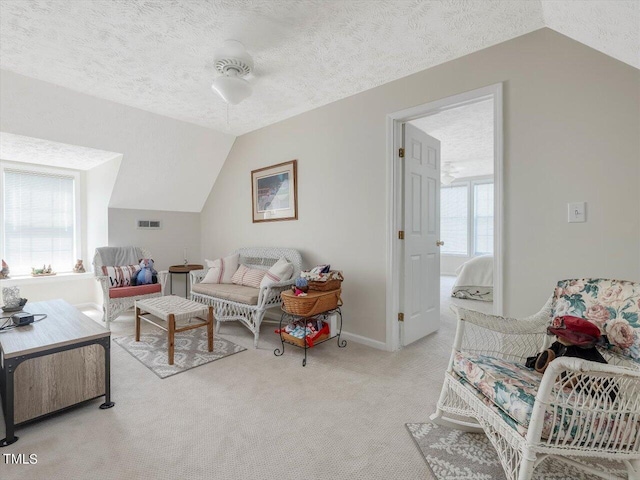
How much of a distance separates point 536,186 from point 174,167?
4.25 m

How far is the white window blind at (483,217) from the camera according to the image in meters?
6.98

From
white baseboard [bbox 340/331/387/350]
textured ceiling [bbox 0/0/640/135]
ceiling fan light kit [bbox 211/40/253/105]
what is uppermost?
textured ceiling [bbox 0/0/640/135]

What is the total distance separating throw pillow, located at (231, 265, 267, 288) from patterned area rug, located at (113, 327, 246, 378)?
2.17 feet

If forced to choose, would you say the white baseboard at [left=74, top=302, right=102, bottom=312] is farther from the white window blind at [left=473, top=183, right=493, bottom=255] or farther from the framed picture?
the white window blind at [left=473, top=183, right=493, bottom=255]

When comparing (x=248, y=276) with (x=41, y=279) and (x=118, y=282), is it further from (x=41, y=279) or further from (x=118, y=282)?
(x=41, y=279)

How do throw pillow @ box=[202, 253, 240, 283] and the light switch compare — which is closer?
the light switch

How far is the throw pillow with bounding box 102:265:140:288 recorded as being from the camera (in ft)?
12.7

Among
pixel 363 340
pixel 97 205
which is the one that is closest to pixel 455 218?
pixel 363 340

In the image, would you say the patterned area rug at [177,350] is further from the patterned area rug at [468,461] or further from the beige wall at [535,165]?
the patterned area rug at [468,461]

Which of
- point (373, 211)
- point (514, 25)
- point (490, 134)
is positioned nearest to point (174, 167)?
point (373, 211)

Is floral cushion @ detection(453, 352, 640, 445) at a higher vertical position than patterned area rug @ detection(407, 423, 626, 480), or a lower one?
higher

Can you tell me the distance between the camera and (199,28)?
83.2 inches

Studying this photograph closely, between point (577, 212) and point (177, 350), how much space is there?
10.8ft

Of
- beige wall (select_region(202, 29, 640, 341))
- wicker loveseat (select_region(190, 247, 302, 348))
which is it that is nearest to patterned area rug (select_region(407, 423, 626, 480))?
beige wall (select_region(202, 29, 640, 341))
